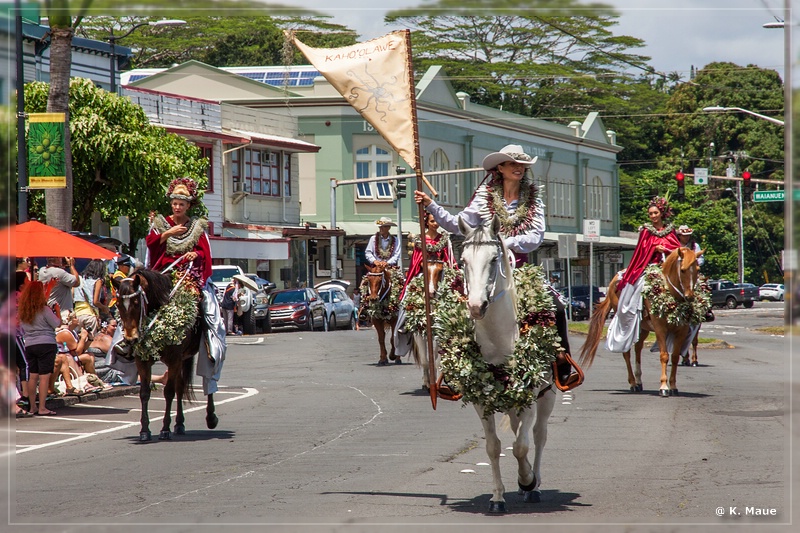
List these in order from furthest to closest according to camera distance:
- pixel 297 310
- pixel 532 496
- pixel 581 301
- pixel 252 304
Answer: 1. pixel 581 301
2. pixel 297 310
3. pixel 252 304
4. pixel 532 496

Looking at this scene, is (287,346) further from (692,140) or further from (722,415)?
(692,140)

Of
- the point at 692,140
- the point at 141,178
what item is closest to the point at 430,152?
the point at 141,178

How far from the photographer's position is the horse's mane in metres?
12.1

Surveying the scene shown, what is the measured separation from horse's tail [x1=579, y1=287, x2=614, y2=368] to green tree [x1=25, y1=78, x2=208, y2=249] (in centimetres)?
1768

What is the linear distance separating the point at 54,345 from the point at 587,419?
22.5 feet

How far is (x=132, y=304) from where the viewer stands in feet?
39.7

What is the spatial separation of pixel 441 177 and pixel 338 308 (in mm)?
10049

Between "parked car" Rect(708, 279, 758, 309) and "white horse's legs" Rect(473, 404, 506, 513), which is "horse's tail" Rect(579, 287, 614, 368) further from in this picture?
"parked car" Rect(708, 279, 758, 309)

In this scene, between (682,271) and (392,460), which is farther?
(682,271)

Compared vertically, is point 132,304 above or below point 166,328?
above

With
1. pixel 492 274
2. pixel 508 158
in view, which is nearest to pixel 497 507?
pixel 492 274

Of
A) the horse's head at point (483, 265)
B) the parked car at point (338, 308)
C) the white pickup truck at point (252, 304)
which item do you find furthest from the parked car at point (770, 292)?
the horse's head at point (483, 265)

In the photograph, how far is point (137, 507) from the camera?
27.3 ft

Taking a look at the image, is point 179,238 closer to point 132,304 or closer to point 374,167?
point 132,304
